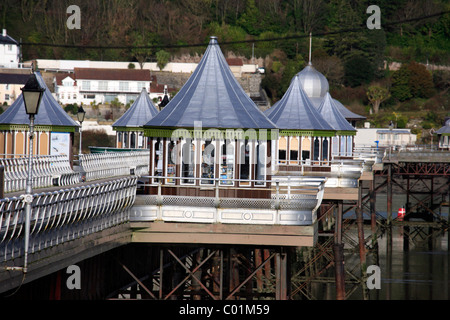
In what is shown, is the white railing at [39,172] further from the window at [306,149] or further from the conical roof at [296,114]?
the window at [306,149]

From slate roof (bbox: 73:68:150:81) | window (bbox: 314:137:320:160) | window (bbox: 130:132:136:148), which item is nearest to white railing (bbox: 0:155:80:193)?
window (bbox: 314:137:320:160)

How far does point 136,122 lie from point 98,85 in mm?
73753

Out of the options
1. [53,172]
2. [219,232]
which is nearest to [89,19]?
[53,172]

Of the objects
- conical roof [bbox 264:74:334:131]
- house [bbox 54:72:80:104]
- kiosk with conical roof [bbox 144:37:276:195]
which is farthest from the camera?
house [bbox 54:72:80:104]

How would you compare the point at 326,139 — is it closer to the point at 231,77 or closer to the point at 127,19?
the point at 231,77

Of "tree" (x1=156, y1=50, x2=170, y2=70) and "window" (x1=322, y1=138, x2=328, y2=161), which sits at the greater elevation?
"tree" (x1=156, y1=50, x2=170, y2=70)

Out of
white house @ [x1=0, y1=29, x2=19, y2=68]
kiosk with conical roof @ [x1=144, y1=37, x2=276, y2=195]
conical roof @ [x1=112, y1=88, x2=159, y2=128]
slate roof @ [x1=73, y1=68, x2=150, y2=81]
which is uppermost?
white house @ [x1=0, y1=29, x2=19, y2=68]

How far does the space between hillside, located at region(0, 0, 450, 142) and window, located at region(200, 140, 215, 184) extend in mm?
93061

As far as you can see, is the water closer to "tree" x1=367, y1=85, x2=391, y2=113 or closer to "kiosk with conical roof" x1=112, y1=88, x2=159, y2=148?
"kiosk with conical roof" x1=112, y1=88, x2=159, y2=148

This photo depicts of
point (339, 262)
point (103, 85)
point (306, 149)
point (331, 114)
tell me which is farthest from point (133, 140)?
point (103, 85)

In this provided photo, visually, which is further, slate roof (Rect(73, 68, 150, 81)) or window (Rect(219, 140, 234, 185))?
slate roof (Rect(73, 68, 150, 81))

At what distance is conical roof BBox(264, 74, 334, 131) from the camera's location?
38.9m

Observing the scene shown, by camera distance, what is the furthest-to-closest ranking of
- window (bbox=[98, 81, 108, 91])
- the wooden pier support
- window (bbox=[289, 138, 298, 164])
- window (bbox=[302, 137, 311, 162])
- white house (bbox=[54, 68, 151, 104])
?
1. window (bbox=[98, 81, 108, 91])
2. white house (bbox=[54, 68, 151, 104])
3. window (bbox=[289, 138, 298, 164])
4. window (bbox=[302, 137, 311, 162])
5. the wooden pier support
